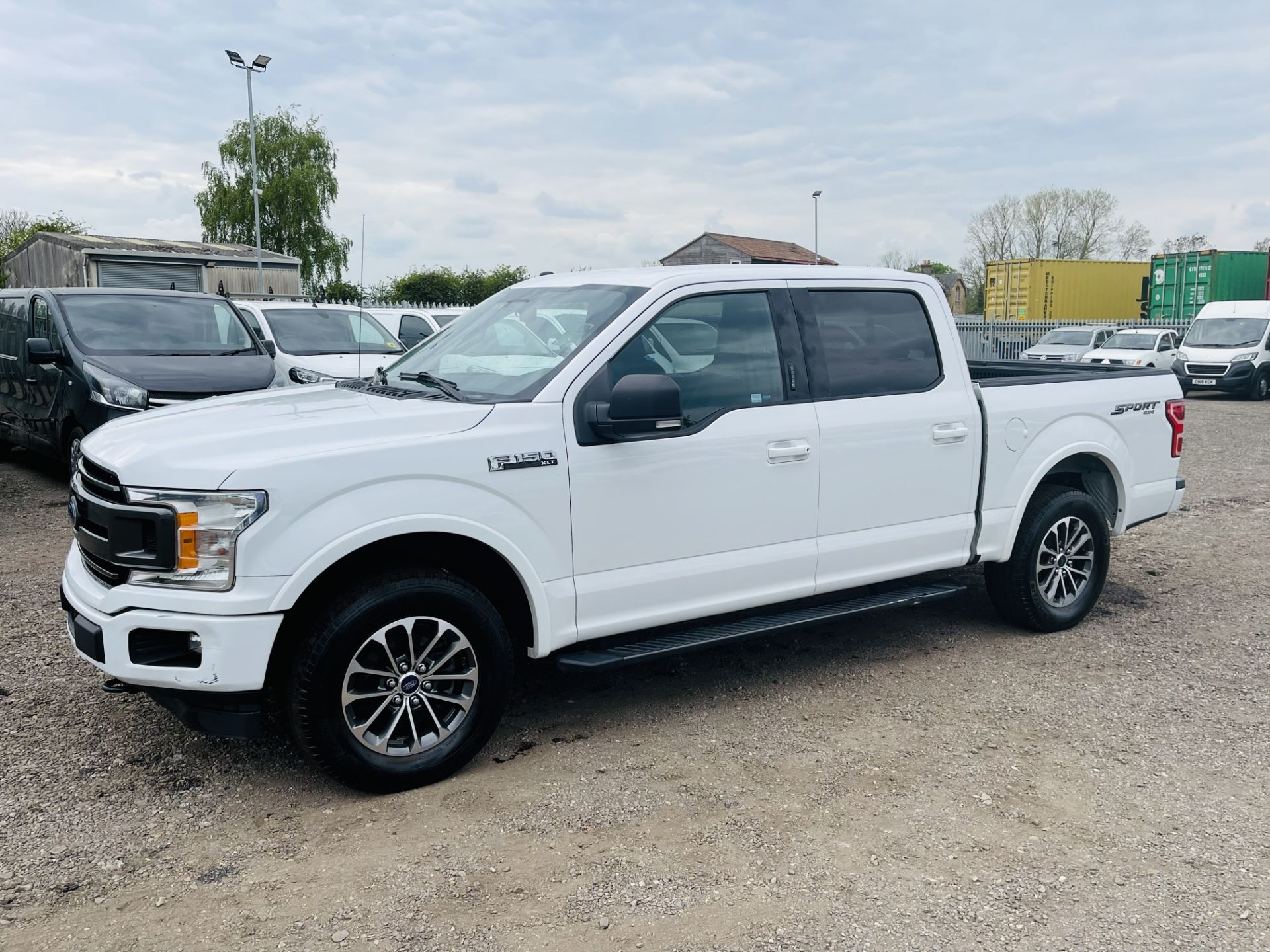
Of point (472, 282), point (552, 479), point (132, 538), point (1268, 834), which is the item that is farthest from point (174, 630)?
point (472, 282)

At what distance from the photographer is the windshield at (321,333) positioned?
12133mm

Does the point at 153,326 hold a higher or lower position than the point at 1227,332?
higher

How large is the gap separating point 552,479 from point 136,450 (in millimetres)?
1469

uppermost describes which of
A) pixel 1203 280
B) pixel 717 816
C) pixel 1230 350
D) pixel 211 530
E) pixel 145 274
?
pixel 145 274

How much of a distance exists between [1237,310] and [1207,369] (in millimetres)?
1988

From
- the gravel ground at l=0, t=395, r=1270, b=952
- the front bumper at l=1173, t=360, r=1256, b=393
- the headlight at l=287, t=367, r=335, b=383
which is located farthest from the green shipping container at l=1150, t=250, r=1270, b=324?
the gravel ground at l=0, t=395, r=1270, b=952

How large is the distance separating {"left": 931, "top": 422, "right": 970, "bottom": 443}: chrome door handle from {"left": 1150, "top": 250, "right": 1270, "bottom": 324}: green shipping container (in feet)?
89.0

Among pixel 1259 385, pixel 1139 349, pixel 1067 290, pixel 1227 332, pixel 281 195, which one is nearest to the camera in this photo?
pixel 1259 385

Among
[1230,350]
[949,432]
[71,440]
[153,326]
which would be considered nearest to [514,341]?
[949,432]

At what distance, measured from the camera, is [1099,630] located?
5.84 meters

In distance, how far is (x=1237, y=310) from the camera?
2339 centimetres

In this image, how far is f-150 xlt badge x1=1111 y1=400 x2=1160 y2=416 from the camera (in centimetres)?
580

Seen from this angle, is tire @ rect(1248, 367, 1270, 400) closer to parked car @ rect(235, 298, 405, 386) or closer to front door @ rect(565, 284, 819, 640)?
parked car @ rect(235, 298, 405, 386)

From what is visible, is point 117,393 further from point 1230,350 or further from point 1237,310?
point 1237,310
